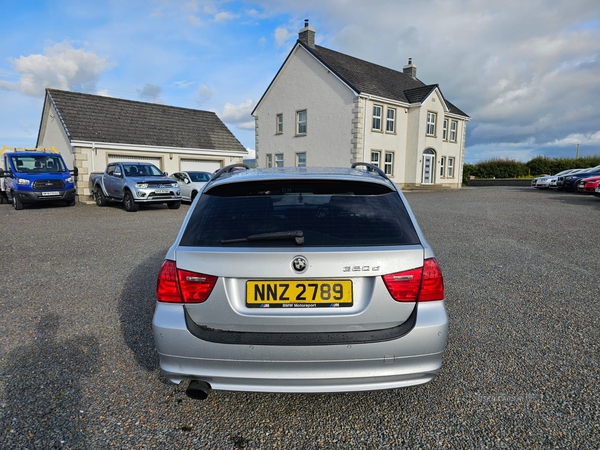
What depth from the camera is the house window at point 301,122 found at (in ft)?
95.8

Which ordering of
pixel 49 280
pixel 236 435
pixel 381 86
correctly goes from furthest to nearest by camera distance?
pixel 381 86, pixel 49 280, pixel 236 435

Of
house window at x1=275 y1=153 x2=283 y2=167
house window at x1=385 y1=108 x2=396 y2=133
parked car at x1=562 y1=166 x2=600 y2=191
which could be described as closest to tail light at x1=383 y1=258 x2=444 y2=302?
parked car at x1=562 y1=166 x2=600 y2=191

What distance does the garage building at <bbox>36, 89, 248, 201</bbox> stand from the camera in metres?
20.9

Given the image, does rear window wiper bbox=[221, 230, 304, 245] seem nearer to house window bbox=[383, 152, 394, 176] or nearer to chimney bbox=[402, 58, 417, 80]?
house window bbox=[383, 152, 394, 176]

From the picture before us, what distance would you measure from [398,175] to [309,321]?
2895 centimetres

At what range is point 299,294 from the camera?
2.25 metres

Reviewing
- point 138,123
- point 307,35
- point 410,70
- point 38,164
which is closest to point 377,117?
point 307,35

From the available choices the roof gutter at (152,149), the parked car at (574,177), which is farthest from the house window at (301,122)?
the parked car at (574,177)

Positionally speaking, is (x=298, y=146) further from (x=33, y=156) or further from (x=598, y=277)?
(x=598, y=277)

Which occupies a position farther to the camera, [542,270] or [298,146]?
[298,146]

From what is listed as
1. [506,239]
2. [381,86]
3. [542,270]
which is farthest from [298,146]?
[542,270]

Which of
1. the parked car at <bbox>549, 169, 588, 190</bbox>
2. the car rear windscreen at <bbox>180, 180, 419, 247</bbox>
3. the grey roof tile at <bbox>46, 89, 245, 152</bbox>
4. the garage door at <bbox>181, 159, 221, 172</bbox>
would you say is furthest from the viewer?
the parked car at <bbox>549, 169, 588, 190</bbox>

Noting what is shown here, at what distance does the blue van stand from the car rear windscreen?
53.0ft

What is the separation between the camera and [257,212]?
2508 mm
